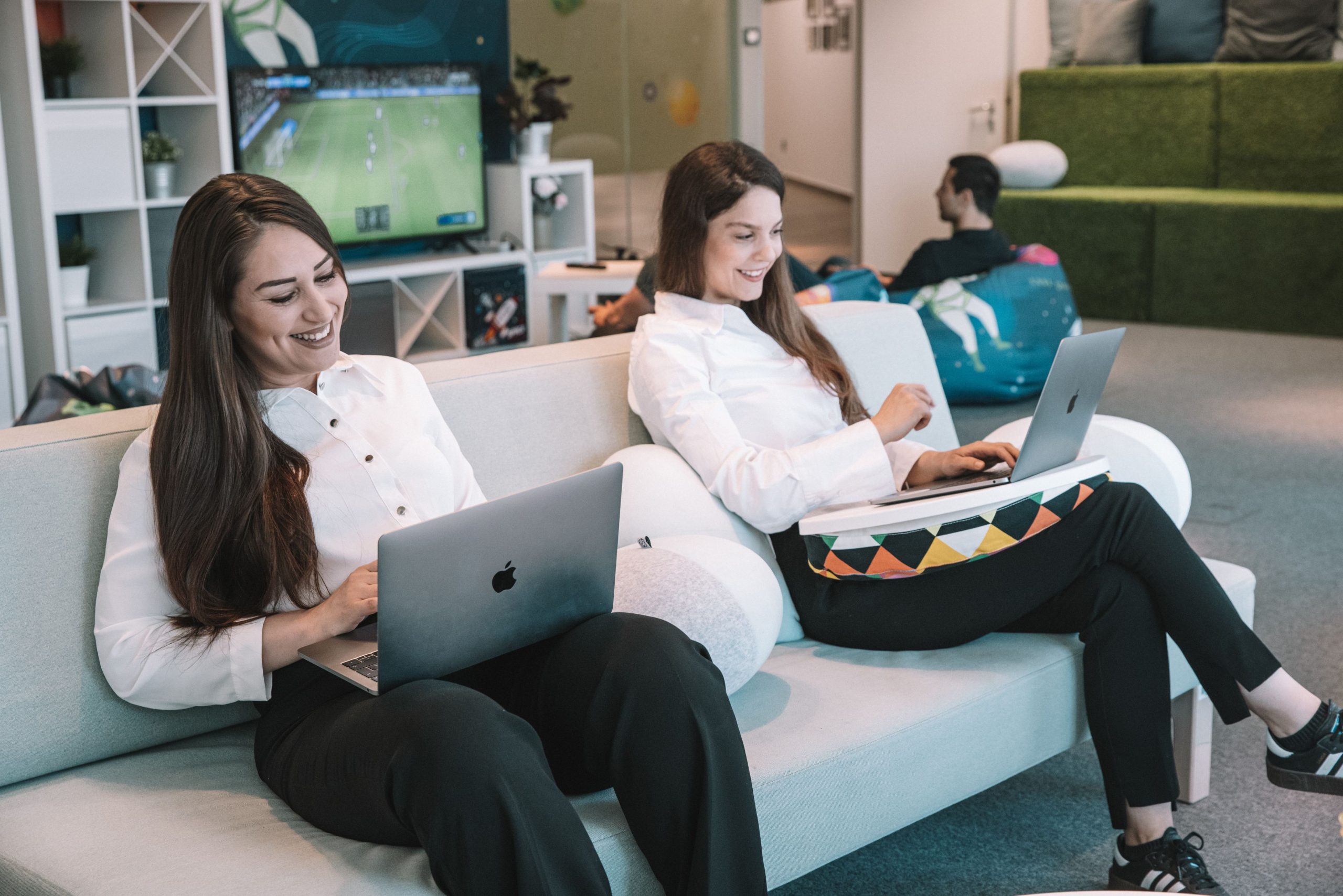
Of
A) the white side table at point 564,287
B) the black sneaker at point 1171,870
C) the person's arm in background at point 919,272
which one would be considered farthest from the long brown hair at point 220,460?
the person's arm in background at point 919,272

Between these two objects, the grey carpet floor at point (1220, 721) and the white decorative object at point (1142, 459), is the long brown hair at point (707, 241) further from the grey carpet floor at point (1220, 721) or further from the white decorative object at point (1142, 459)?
the grey carpet floor at point (1220, 721)

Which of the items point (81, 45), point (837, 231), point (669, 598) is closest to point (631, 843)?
point (669, 598)

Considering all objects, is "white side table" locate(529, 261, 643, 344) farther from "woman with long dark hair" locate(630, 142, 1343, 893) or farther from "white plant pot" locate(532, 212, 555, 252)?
"woman with long dark hair" locate(630, 142, 1343, 893)

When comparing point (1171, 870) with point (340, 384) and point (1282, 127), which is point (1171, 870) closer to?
point (340, 384)

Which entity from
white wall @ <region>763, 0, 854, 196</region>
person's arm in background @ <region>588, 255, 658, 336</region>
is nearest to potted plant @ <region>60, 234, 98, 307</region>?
person's arm in background @ <region>588, 255, 658, 336</region>

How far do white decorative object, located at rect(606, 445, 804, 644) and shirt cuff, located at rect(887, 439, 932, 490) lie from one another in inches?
11.1

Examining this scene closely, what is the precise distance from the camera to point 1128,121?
7.24 meters

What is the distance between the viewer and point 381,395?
1.75m

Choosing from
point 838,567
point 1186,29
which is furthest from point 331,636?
point 1186,29

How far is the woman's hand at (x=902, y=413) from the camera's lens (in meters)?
2.04

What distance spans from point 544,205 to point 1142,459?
4684 mm

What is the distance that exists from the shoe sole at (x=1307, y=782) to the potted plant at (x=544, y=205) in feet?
16.5

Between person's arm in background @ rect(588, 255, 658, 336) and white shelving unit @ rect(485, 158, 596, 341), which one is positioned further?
white shelving unit @ rect(485, 158, 596, 341)

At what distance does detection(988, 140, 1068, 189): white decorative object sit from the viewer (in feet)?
23.6
